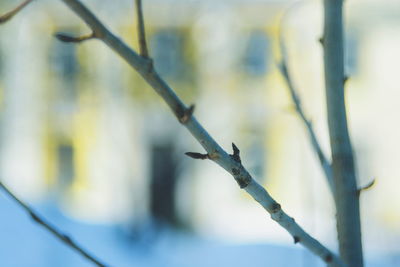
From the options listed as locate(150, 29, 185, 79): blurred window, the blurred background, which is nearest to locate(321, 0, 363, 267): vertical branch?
the blurred background

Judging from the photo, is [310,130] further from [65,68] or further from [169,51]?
[65,68]

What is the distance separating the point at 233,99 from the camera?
13273mm

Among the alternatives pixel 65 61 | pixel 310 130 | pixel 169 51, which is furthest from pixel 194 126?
pixel 65 61

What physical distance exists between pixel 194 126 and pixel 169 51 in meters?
12.9

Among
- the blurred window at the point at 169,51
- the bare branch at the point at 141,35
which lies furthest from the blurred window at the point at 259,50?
the bare branch at the point at 141,35

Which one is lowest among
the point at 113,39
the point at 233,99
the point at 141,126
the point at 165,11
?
the point at 113,39

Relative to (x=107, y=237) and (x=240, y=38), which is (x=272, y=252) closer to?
(x=107, y=237)

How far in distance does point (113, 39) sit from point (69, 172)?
13.6 metres

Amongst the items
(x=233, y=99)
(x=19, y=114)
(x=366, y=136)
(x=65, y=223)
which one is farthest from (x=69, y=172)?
(x=366, y=136)

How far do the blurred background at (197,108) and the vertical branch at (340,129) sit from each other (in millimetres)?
11403

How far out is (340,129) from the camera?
0.73m

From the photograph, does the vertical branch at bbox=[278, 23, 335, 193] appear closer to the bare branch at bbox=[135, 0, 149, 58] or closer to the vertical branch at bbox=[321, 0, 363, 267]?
the vertical branch at bbox=[321, 0, 363, 267]

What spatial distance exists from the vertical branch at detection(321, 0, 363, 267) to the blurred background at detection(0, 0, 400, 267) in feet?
37.4

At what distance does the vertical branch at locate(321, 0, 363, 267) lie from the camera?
2.40 feet
